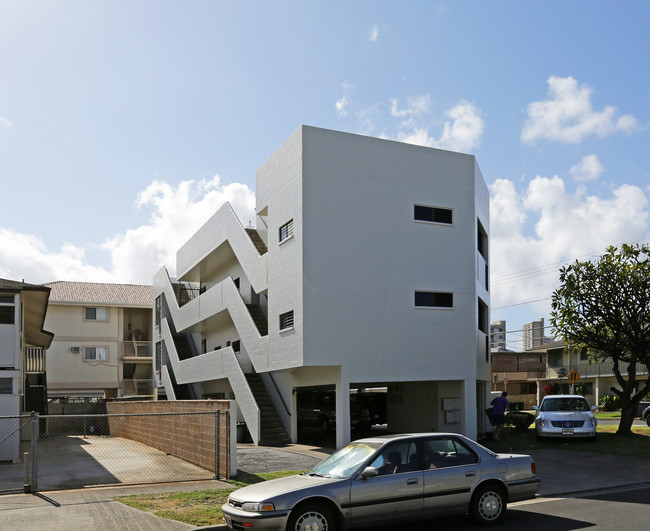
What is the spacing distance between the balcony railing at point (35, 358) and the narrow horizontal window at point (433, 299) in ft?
88.5

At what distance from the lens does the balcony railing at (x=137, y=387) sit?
167 feet

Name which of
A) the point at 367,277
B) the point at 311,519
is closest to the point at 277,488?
the point at 311,519

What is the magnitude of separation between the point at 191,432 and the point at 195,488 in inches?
173

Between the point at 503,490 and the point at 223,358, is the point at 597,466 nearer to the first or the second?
the point at 503,490

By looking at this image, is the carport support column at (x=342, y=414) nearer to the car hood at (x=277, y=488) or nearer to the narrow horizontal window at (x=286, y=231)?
the narrow horizontal window at (x=286, y=231)

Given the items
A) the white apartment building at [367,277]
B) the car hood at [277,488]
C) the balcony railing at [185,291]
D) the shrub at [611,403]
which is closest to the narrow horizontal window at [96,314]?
the balcony railing at [185,291]

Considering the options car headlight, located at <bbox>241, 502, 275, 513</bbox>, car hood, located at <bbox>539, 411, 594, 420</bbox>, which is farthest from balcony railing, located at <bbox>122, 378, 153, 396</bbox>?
car headlight, located at <bbox>241, 502, 275, 513</bbox>

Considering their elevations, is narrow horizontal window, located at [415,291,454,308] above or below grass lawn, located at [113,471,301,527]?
above

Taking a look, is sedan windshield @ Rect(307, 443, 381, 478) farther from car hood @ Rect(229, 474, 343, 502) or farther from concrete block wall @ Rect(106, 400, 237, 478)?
concrete block wall @ Rect(106, 400, 237, 478)

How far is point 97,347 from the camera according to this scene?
50.7 m

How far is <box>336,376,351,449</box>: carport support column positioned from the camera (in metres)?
20.7

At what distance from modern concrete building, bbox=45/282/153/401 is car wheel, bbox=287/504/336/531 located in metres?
41.8

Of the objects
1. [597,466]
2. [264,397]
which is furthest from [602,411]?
[597,466]

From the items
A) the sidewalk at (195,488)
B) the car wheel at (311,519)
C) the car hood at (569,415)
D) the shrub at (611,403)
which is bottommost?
the shrub at (611,403)
